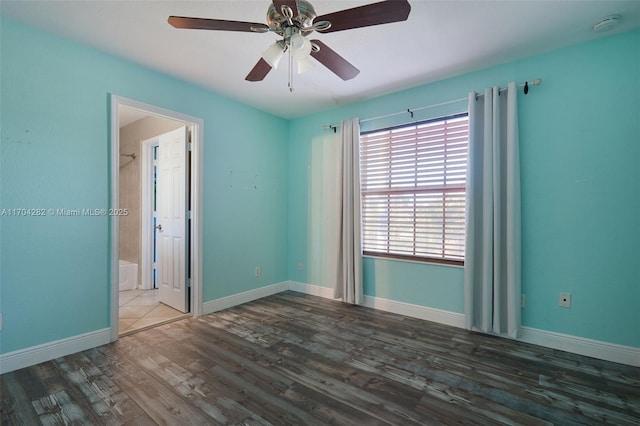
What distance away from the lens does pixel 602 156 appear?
7.50ft

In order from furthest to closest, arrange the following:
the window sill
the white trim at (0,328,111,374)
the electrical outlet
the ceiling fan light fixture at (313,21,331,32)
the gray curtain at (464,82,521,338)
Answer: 1. the window sill
2. the gray curtain at (464,82,521,338)
3. the electrical outlet
4. the white trim at (0,328,111,374)
5. the ceiling fan light fixture at (313,21,331,32)

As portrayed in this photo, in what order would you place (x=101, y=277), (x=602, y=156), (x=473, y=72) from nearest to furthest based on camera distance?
(x=602, y=156)
(x=101, y=277)
(x=473, y=72)

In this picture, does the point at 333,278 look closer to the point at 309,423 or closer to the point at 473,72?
the point at 309,423

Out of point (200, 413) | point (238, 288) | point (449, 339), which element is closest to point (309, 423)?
point (200, 413)

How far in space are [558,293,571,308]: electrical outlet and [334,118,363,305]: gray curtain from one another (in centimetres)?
190

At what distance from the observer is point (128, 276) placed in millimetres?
4320

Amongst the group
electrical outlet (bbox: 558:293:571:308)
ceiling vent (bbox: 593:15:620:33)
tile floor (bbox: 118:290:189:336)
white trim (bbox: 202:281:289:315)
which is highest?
ceiling vent (bbox: 593:15:620:33)

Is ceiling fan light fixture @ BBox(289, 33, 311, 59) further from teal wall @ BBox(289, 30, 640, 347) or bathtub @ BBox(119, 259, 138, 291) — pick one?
bathtub @ BBox(119, 259, 138, 291)

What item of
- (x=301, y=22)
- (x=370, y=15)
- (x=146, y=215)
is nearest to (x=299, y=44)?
(x=301, y=22)

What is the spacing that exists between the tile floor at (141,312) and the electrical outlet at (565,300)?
12.4 feet

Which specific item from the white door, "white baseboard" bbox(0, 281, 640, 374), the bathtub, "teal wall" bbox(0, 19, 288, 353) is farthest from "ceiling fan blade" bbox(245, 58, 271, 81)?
the bathtub

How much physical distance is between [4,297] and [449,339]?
3.62 meters

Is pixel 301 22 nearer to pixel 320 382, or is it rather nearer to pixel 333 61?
pixel 333 61

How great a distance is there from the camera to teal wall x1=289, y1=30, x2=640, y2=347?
7.22ft
